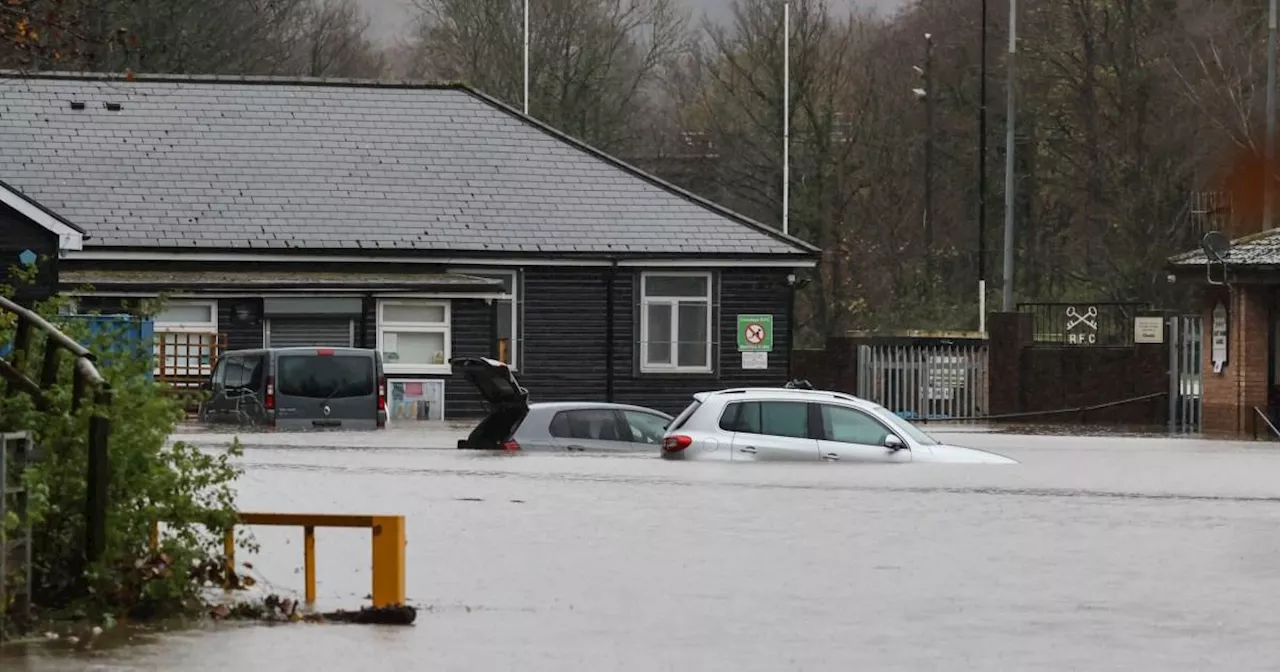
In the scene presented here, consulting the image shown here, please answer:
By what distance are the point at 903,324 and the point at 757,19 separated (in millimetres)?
10701

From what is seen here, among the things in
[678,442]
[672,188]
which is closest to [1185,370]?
[672,188]

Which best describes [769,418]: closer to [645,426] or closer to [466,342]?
[645,426]

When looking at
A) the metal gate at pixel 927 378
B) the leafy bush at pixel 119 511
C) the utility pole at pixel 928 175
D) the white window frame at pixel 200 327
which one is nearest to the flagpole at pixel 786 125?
the utility pole at pixel 928 175

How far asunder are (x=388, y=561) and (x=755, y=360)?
32505 millimetres

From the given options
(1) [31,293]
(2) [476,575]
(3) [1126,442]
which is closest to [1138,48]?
(3) [1126,442]

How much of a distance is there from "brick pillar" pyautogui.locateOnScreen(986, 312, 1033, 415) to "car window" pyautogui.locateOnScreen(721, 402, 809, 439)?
23.1 metres

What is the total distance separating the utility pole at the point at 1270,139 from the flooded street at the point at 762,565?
19.2 m

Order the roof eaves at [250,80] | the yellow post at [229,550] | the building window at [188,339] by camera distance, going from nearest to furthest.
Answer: the yellow post at [229,550] < the building window at [188,339] < the roof eaves at [250,80]

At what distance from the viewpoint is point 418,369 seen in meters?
46.1

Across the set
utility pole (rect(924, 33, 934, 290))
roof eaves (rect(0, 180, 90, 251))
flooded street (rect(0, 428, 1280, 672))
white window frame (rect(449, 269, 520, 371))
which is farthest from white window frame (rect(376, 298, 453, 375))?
utility pole (rect(924, 33, 934, 290))

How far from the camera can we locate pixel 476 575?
1923 centimetres

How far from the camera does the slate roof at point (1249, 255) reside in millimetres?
41344

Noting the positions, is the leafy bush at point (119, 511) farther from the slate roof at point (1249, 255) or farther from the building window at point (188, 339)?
the building window at point (188, 339)

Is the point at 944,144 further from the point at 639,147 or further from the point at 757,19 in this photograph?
the point at 639,147
